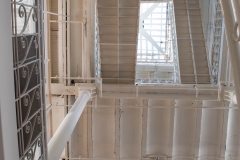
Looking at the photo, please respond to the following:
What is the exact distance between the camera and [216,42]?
26.9 ft

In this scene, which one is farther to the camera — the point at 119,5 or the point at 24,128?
the point at 119,5

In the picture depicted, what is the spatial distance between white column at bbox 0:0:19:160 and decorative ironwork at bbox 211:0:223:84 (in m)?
6.59

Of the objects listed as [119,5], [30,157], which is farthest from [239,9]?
[119,5]

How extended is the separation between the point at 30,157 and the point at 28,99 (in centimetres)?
55

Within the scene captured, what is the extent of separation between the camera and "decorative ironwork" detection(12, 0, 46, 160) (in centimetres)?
245

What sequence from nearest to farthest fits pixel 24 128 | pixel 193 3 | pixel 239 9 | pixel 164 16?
pixel 239 9
pixel 24 128
pixel 193 3
pixel 164 16

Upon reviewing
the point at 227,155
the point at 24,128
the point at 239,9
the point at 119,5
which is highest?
the point at 119,5

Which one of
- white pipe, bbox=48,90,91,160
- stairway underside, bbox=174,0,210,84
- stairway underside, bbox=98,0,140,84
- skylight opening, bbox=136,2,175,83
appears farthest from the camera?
skylight opening, bbox=136,2,175,83

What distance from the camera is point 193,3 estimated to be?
847 cm

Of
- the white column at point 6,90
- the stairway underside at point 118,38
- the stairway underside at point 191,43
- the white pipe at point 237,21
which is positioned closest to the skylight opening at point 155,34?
the stairway underside at point 191,43

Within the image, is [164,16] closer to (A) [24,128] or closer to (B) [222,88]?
(B) [222,88]

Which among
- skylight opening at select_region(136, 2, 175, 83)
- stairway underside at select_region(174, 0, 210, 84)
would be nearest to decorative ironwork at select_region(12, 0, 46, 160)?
stairway underside at select_region(174, 0, 210, 84)

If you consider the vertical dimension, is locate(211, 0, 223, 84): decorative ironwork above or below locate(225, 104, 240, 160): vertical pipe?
above

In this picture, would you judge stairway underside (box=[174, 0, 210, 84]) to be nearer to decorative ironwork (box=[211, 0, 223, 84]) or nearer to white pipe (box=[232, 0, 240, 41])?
decorative ironwork (box=[211, 0, 223, 84])
